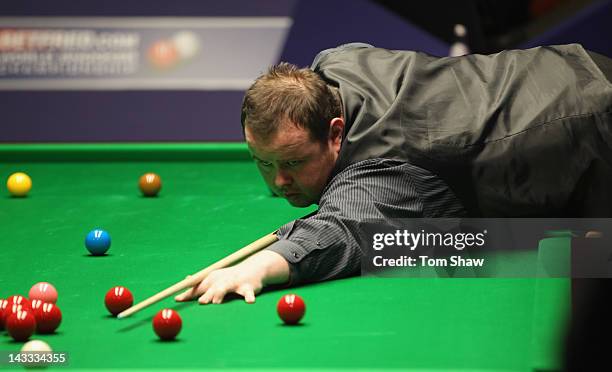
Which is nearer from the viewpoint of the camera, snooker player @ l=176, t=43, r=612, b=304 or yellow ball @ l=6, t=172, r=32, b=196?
snooker player @ l=176, t=43, r=612, b=304

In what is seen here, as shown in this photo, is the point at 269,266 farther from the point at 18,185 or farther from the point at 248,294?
the point at 18,185

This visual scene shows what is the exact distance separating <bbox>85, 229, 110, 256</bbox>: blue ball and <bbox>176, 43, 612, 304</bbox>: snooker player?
58cm

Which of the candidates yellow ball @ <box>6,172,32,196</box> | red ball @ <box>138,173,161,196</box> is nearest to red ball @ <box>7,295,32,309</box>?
red ball @ <box>138,173,161,196</box>

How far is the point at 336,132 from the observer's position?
3.35 meters

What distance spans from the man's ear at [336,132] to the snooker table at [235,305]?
517mm

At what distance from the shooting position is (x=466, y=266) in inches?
123

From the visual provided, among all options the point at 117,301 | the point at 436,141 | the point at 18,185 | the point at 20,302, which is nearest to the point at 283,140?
the point at 436,141

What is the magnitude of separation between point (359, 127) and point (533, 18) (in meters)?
5.02

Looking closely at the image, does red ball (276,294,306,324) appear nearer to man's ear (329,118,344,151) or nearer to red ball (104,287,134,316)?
red ball (104,287,134,316)

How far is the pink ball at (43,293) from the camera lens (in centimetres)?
264

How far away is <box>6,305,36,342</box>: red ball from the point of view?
7.52 ft

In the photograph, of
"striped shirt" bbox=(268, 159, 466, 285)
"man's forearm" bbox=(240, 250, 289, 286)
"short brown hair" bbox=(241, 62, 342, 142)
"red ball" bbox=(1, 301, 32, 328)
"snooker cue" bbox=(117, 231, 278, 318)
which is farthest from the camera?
"short brown hair" bbox=(241, 62, 342, 142)

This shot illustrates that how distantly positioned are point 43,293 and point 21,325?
37 centimetres

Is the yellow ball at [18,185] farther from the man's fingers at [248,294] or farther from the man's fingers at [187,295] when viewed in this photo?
the man's fingers at [248,294]
